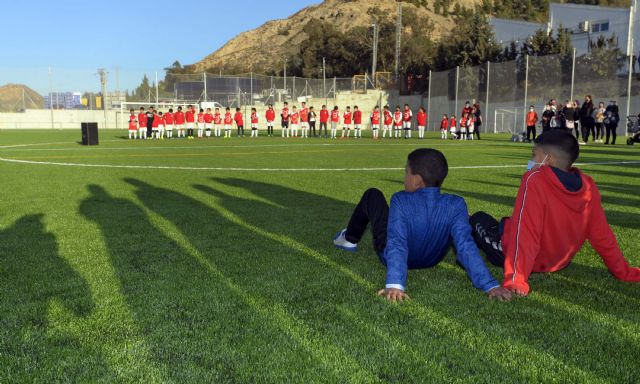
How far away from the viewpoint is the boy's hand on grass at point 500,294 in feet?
12.0

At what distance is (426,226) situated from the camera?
3893 mm

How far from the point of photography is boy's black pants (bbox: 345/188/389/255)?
14.1 ft

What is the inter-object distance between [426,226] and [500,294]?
0.65 meters

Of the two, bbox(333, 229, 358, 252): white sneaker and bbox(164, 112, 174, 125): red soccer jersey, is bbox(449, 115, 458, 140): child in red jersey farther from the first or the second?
bbox(333, 229, 358, 252): white sneaker

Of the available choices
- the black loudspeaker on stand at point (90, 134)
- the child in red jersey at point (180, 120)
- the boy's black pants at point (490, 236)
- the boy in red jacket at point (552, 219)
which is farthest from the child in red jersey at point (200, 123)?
the boy in red jacket at point (552, 219)

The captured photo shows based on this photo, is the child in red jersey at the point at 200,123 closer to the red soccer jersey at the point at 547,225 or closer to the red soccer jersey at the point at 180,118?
the red soccer jersey at the point at 180,118

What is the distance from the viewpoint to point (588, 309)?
3.59 meters

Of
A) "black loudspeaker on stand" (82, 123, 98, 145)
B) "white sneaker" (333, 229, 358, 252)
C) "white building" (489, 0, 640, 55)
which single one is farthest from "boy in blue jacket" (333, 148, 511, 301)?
"white building" (489, 0, 640, 55)

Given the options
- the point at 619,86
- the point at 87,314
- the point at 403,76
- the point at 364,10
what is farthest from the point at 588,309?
the point at 364,10

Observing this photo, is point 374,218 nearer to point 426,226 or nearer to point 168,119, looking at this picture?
point 426,226

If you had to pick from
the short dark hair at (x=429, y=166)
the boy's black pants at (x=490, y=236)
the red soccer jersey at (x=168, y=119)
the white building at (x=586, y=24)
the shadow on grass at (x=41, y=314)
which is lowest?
the shadow on grass at (x=41, y=314)

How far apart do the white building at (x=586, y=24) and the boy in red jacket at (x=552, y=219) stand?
2194 inches

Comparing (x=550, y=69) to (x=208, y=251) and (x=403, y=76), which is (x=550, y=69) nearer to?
(x=403, y=76)

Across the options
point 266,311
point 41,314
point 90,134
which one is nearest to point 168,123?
point 90,134
